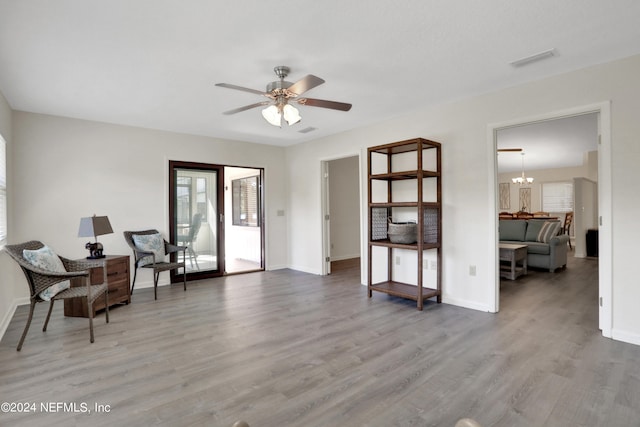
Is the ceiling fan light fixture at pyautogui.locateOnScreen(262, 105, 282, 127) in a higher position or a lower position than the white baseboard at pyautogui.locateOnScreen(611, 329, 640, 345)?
higher

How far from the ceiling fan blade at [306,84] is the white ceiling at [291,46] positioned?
0.27 m

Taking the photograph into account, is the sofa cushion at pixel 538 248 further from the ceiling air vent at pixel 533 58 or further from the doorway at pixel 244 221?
the doorway at pixel 244 221

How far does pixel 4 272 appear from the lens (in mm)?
3674

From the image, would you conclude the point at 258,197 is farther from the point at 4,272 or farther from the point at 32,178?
the point at 4,272

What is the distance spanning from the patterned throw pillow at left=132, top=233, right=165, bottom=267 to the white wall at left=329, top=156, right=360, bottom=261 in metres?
3.64

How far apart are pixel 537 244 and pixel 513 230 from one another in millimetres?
662

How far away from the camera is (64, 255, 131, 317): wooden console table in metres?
3.62

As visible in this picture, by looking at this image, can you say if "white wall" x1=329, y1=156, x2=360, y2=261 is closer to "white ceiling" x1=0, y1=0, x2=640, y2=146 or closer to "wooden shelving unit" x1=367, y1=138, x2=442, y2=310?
"wooden shelving unit" x1=367, y1=138, x2=442, y2=310

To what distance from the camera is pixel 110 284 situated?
3.89 m

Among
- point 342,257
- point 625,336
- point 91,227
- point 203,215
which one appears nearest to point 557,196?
point 342,257

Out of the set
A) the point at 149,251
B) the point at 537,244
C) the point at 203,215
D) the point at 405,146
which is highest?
the point at 405,146

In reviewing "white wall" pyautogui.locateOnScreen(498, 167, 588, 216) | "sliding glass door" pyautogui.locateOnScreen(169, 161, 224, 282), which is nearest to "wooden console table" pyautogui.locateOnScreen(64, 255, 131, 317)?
"sliding glass door" pyautogui.locateOnScreen(169, 161, 224, 282)

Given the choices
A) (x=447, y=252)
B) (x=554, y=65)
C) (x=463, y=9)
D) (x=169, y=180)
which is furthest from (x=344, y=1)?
(x=169, y=180)

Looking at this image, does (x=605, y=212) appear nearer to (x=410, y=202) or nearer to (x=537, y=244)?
(x=410, y=202)
